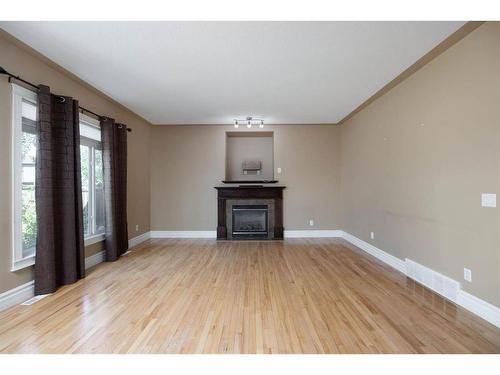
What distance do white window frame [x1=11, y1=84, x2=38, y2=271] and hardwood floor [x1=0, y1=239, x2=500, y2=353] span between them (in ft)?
1.65

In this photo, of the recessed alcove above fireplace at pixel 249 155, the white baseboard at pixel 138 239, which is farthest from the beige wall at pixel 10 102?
the recessed alcove above fireplace at pixel 249 155

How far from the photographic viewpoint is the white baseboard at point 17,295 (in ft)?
8.16

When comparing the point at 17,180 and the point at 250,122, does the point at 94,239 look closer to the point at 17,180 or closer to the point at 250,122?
the point at 17,180

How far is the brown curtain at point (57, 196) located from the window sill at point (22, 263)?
61 mm

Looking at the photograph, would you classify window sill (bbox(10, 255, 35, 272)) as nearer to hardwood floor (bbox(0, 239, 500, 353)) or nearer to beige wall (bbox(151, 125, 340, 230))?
hardwood floor (bbox(0, 239, 500, 353))

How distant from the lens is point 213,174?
6121 millimetres

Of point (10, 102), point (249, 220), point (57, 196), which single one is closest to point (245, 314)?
point (57, 196)

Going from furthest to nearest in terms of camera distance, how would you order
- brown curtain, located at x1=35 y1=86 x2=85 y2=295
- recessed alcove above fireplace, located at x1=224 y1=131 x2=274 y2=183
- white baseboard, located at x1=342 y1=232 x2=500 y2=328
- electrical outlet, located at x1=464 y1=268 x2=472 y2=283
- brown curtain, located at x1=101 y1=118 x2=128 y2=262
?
recessed alcove above fireplace, located at x1=224 y1=131 x2=274 y2=183 < brown curtain, located at x1=101 y1=118 x2=128 y2=262 < brown curtain, located at x1=35 y1=86 x2=85 y2=295 < electrical outlet, located at x1=464 y1=268 x2=472 y2=283 < white baseboard, located at x1=342 y1=232 x2=500 y2=328

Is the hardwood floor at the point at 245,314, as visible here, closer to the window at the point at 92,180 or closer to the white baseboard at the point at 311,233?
the window at the point at 92,180

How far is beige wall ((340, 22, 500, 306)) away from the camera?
7.44 feet

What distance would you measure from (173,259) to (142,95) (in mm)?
2619

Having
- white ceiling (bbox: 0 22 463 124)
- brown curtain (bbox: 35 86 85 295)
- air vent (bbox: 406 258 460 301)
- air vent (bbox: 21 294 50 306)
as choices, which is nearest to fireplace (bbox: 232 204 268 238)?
white ceiling (bbox: 0 22 463 124)
